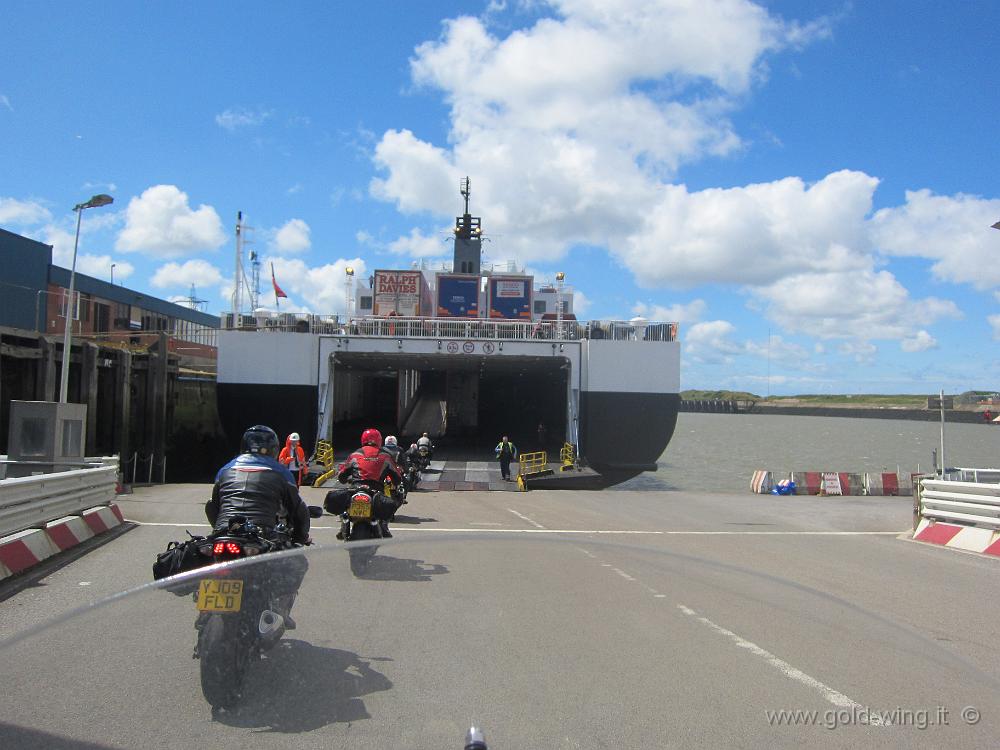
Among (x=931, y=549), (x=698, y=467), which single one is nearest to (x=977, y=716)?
(x=931, y=549)

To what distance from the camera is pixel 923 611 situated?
654cm

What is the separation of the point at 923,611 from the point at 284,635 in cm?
629

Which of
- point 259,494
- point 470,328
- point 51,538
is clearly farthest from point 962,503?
point 470,328

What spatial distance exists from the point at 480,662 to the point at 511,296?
2981 centimetres

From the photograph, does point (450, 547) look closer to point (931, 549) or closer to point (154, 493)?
point (931, 549)

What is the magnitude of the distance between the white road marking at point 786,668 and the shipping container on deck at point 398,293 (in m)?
29.7

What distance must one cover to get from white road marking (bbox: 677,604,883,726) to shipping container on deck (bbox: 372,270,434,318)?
29652 millimetres

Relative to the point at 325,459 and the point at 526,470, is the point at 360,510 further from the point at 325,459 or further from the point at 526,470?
the point at 325,459

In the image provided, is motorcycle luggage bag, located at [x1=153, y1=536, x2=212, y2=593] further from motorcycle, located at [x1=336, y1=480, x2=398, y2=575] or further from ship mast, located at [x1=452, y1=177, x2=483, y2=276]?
Answer: ship mast, located at [x1=452, y1=177, x2=483, y2=276]

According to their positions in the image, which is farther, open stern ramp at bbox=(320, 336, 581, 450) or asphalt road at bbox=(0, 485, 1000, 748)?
open stern ramp at bbox=(320, 336, 581, 450)

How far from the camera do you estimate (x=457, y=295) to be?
A: 31.2 metres

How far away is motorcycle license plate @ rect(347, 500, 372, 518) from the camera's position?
7.46m

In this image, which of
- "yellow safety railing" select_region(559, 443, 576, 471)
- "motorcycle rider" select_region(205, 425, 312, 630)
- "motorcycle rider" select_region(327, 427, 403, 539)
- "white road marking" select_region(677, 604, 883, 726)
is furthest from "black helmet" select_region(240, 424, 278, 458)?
"yellow safety railing" select_region(559, 443, 576, 471)

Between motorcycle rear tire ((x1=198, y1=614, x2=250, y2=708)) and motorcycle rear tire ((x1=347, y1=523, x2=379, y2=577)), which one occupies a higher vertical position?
motorcycle rear tire ((x1=347, y1=523, x2=379, y2=577))
